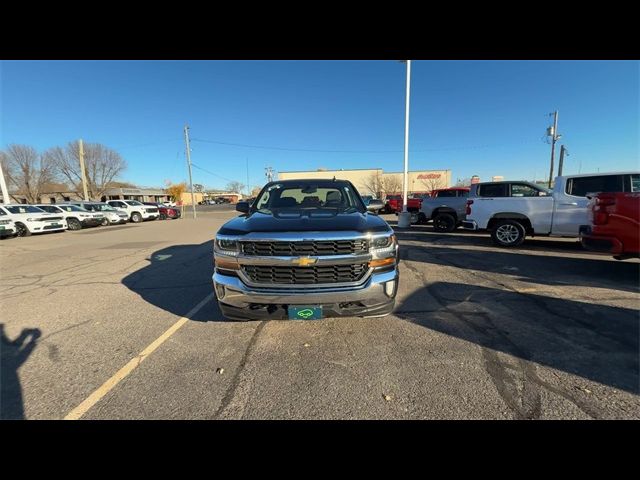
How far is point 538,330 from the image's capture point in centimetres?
336

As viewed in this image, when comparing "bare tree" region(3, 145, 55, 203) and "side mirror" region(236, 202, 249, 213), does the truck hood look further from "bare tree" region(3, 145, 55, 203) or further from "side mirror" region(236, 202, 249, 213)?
"bare tree" region(3, 145, 55, 203)

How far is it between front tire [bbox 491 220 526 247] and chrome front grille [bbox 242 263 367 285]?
7889 mm

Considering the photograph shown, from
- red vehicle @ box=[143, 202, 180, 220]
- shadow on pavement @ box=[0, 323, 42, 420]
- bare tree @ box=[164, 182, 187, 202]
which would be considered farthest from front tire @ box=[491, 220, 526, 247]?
bare tree @ box=[164, 182, 187, 202]

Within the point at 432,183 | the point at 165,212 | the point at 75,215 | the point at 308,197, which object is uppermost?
the point at 432,183

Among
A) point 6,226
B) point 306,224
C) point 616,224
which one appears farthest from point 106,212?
point 616,224

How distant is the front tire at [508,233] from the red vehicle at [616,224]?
3.20 meters

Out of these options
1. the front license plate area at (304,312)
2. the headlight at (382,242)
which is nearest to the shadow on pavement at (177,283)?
the front license plate area at (304,312)

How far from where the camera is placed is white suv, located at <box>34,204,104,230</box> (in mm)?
18062

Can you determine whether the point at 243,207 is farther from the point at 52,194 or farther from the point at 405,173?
the point at 52,194

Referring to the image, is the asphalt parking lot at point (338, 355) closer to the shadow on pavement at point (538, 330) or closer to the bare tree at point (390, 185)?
the shadow on pavement at point (538, 330)

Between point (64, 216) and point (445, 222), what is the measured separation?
2205cm

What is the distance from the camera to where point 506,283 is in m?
5.17
